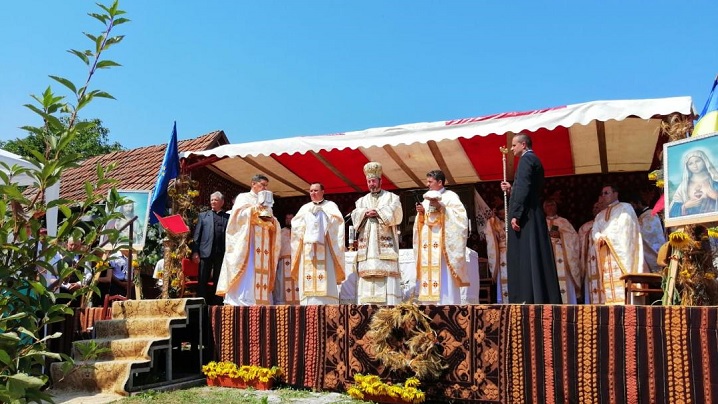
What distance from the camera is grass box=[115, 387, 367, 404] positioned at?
517cm

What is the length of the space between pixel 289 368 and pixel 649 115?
4.23 m

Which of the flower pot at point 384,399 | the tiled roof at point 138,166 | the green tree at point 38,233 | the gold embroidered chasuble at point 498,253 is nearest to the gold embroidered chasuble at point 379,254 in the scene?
the flower pot at point 384,399

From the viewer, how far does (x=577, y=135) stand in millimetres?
7719

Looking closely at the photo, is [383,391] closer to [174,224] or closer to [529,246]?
[529,246]

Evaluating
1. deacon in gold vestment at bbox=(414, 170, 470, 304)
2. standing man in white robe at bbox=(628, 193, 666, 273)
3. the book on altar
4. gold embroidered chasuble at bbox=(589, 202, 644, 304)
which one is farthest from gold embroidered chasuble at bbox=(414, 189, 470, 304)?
the book on altar

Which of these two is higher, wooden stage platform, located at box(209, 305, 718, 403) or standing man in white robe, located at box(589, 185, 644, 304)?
standing man in white robe, located at box(589, 185, 644, 304)

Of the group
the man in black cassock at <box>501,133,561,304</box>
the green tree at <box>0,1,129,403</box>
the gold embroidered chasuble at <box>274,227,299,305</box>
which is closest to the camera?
the green tree at <box>0,1,129,403</box>

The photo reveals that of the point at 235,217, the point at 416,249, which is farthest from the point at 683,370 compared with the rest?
the point at 235,217

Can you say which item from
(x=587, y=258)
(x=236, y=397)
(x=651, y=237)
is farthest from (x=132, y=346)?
(x=651, y=237)

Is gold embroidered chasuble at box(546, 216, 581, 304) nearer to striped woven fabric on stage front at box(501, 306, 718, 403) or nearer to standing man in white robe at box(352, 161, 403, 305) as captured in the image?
standing man in white robe at box(352, 161, 403, 305)

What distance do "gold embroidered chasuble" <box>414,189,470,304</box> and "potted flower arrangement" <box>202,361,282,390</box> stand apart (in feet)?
6.25

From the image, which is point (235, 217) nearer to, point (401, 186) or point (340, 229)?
point (340, 229)

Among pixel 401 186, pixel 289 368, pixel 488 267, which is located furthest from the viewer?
pixel 401 186

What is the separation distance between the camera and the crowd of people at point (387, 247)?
6.53 metres
